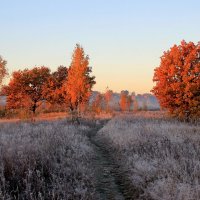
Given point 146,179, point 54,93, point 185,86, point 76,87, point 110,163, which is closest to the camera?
point 146,179

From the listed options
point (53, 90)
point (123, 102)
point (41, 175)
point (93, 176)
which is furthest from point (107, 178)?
point (123, 102)

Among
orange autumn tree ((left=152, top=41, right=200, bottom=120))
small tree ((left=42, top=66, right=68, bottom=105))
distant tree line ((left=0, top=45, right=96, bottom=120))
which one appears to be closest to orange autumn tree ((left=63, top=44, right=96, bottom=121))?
orange autumn tree ((left=152, top=41, right=200, bottom=120))

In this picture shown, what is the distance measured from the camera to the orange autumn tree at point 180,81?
29.5 metres

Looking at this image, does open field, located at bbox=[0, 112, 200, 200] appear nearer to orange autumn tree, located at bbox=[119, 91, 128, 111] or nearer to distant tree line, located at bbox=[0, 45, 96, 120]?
distant tree line, located at bbox=[0, 45, 96, 120]

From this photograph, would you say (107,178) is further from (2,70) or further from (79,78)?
(2,70)

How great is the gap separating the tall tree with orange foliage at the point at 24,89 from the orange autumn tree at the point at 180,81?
29508 millimetres

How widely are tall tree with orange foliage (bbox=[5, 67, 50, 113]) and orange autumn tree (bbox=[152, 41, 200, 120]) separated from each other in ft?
96.8

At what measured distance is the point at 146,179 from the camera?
320 inches

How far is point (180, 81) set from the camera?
30.7 metres

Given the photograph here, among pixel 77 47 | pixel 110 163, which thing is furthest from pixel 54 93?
pixel 110 163

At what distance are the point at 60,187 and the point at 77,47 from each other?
33.7m

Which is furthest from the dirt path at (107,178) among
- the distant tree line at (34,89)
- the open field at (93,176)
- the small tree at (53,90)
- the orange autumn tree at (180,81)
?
the small tree at (53,90)

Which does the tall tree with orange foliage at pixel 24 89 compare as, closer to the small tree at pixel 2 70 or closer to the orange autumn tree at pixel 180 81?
the small tree at pixel 2 70

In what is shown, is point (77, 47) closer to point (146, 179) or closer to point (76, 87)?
point (76, 87)
